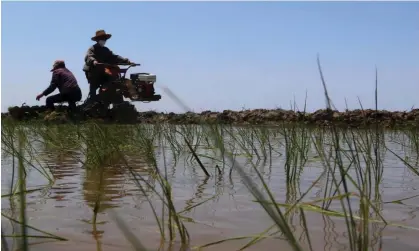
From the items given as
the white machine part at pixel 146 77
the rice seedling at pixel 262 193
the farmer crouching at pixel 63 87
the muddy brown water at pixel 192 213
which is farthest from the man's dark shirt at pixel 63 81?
the muddy brown water at pixel 192 213

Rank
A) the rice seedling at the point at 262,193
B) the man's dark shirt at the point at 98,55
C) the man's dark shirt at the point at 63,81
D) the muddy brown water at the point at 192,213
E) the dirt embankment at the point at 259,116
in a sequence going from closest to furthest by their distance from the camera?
the rice seedling at the point at 262,193 → the muddy brown water at the point at 192,213 → the dirt embankment at the point at 259,116 → the man's dark shirt at the point at 63,81 → the man's dark shirt at the point at 98,55

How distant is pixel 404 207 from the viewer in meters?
1.74

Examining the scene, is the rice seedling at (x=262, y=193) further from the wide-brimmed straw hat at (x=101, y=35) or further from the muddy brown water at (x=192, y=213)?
the wide-brimmed straw hat at (x=101, y=35)

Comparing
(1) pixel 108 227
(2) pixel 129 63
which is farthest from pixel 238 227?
(2) pixel 129 63

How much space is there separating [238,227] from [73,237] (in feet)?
1.49

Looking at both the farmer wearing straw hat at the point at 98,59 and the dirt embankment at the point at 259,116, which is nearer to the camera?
the dirt embankment at the point at 259,116

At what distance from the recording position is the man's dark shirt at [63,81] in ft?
26.8

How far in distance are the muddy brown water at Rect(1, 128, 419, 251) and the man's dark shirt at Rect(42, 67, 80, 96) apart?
5786 mm

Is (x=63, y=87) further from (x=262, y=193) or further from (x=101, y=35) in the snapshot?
(x=262, y=193)

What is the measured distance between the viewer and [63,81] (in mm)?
8219

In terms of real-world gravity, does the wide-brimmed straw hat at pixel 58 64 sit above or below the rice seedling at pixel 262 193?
above

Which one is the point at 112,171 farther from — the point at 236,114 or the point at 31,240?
the point at 236,114

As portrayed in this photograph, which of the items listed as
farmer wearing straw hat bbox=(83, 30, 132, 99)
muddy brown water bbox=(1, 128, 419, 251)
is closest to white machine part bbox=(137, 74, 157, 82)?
farmer wearing straw hat bbox=(83, 30, 132, 99)

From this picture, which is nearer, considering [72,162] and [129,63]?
[72,162]
